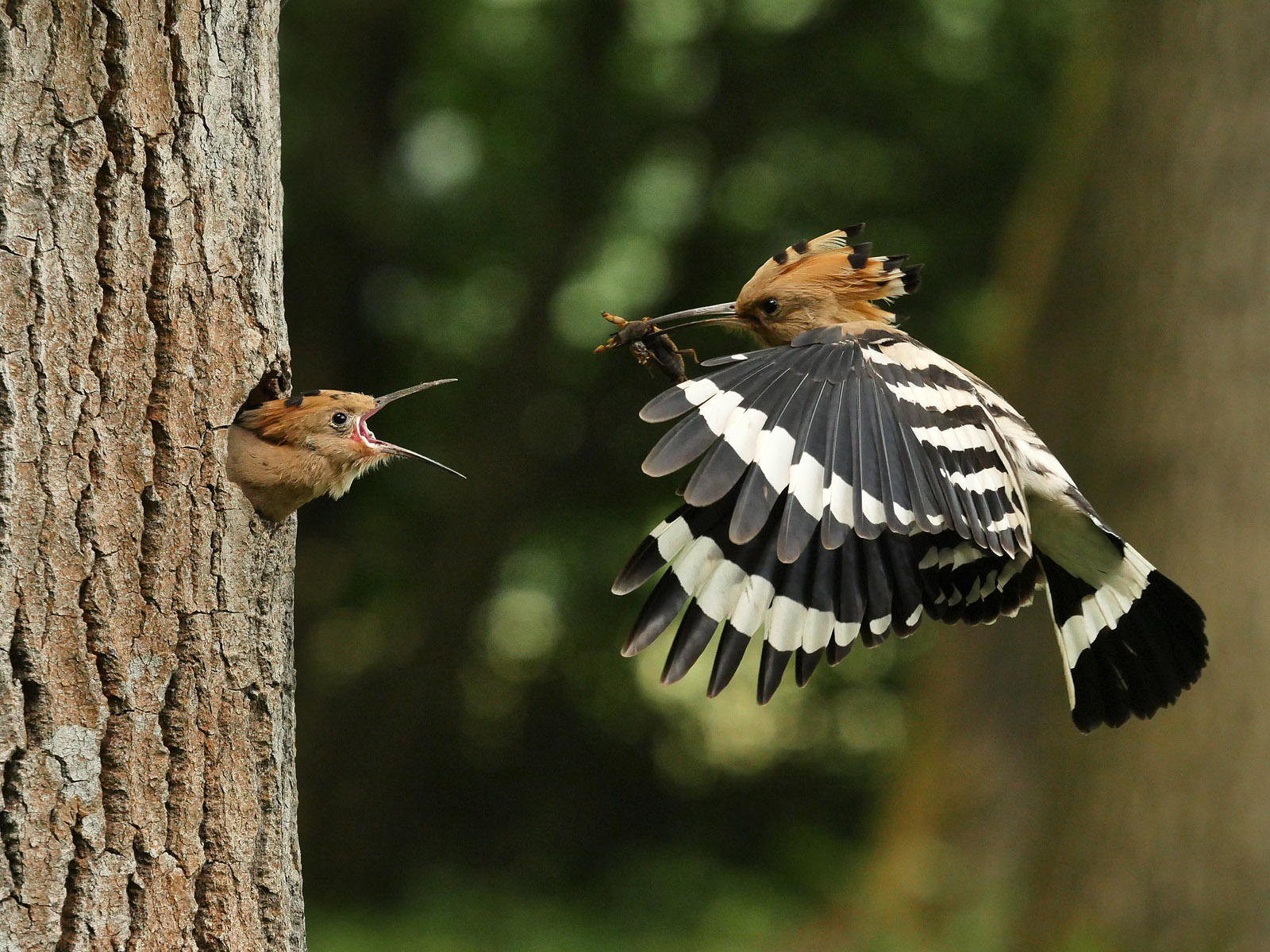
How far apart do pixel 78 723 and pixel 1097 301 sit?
5088 mm

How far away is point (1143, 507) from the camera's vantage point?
553 centimetres

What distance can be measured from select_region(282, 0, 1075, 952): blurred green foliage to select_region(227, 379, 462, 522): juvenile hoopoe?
4.85 metres

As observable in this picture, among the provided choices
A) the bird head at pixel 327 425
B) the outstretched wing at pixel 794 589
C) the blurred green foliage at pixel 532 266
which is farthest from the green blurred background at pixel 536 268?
the bird head at pixel 327 425

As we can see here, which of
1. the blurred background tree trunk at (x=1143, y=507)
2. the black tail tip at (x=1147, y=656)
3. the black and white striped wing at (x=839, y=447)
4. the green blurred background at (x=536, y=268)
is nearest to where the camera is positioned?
the black and white striped wing at (x=839, y=447)

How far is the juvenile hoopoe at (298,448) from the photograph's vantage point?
7.02 feet

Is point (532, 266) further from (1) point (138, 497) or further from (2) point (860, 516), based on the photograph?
(1) point (138, 497)

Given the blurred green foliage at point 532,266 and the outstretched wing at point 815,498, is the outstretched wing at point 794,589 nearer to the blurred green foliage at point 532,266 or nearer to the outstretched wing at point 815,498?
the outstretched wing at point 815,498

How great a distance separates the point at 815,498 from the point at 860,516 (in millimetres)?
86

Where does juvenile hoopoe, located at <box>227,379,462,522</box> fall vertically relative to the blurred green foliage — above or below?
below

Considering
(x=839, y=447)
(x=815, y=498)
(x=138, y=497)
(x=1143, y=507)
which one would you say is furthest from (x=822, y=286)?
(x=1143, y=507)

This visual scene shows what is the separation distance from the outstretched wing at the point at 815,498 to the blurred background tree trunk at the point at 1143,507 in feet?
9.35

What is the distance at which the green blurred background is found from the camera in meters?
7.38

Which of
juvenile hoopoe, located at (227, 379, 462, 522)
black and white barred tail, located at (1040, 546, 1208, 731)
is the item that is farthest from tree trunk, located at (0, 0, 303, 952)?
black and white barred tail, located at (1040, 546, 1208, 731)

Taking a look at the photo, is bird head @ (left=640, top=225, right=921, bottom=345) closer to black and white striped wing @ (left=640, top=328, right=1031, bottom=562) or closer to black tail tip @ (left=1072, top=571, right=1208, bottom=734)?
black and white striped wing @ (left=640, top=328, right=1031, bottom=562)
